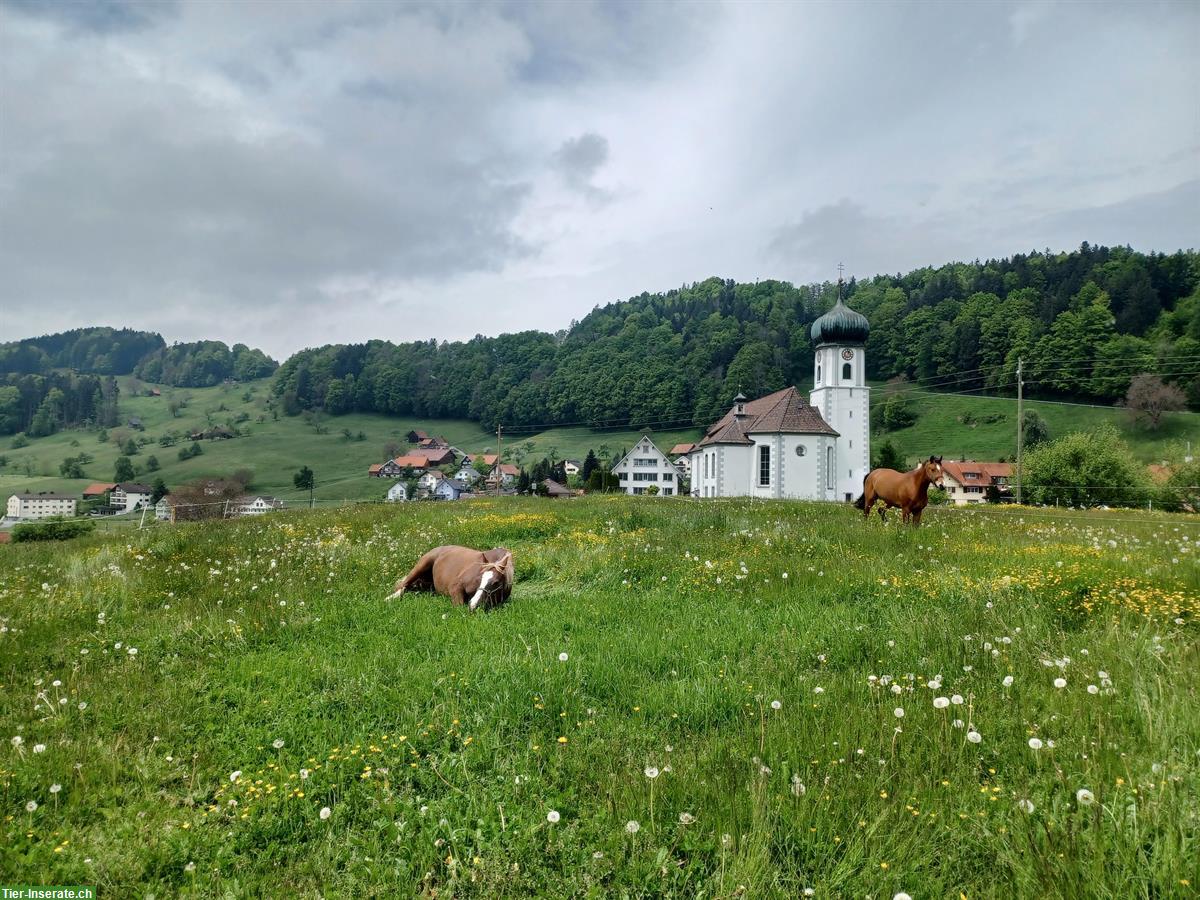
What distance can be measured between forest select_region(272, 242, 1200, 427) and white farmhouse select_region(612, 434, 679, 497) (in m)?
23.8

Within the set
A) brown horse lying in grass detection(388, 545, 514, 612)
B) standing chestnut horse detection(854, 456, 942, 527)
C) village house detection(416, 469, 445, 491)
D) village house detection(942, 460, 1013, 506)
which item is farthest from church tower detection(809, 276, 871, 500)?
village house detection(416, 469, 445, 491)

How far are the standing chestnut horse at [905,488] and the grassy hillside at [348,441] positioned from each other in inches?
3775

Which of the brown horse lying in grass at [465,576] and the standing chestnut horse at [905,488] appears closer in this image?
the brown horse lying in grass at [465,576]

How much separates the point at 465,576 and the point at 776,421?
54293 millimetres

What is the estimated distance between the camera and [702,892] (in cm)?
297

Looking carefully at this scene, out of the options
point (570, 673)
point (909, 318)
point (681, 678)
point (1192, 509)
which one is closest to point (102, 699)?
point (570, 673)

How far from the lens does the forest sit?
120750 millimetres

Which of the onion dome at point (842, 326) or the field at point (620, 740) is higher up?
the onion dome at point (842, 326)

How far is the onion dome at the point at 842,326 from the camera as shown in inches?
2431

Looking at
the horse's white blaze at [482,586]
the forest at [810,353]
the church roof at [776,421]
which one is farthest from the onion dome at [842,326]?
the forest at [810,353]

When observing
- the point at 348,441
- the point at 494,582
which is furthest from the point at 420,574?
the point at 348,441

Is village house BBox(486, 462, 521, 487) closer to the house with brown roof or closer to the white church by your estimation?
the house with brown roof

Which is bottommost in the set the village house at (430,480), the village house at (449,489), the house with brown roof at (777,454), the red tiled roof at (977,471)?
the village house at (449,489)

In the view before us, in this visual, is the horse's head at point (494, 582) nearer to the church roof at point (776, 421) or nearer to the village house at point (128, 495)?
the church roof at point (776, 421)
